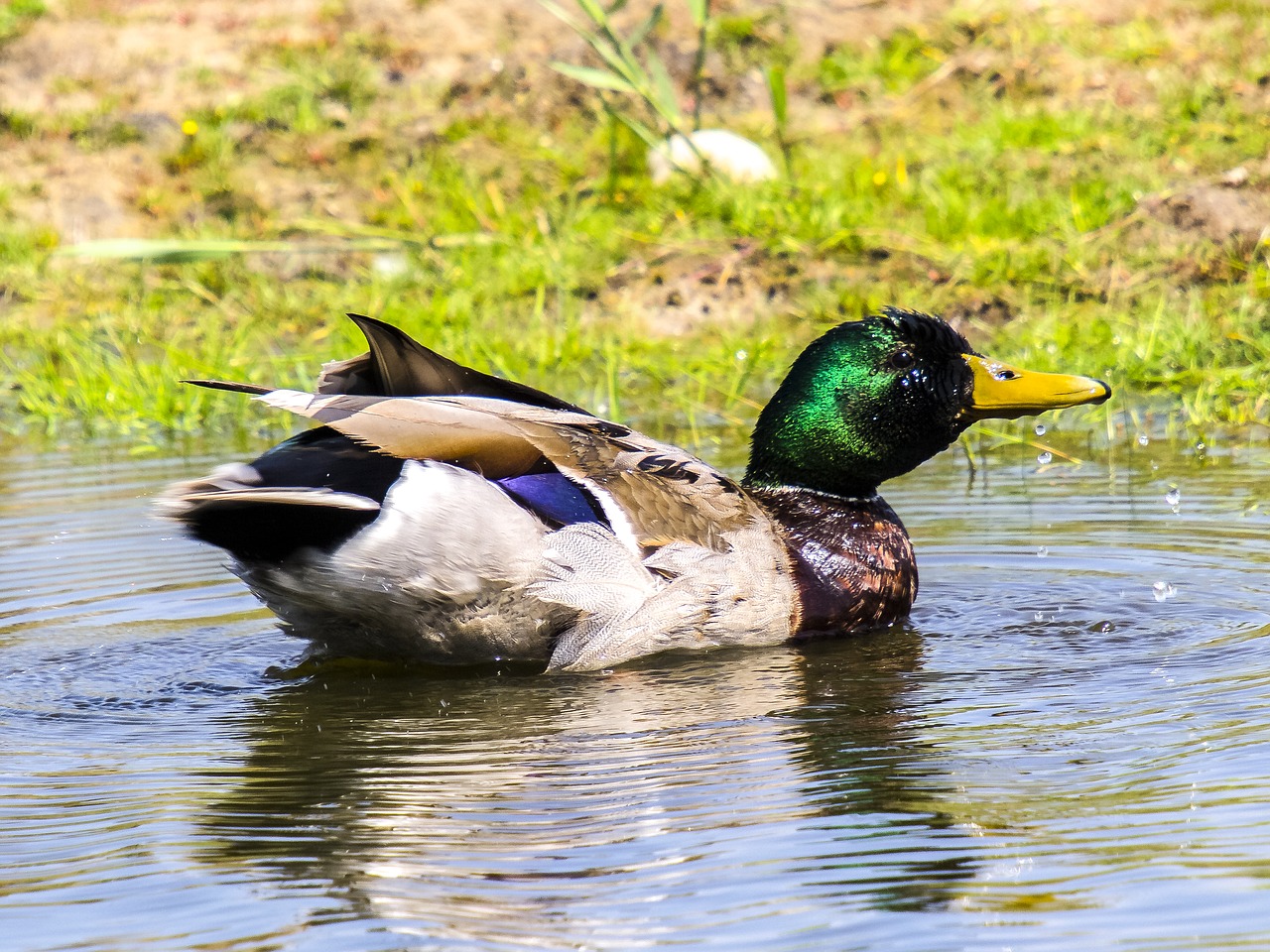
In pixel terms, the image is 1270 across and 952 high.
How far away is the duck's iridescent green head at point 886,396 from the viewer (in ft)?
15.7

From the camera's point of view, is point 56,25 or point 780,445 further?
point 56,25

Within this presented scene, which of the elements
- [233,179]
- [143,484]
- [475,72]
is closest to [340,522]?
[143,484]

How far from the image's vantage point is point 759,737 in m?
3.47

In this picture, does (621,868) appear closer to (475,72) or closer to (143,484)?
(143,484)

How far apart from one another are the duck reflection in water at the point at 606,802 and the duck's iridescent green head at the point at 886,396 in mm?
773

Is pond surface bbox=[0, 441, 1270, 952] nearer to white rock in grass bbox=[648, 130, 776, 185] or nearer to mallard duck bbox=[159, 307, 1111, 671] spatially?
mallard duck bbox=[159, 307, 1111, 671]

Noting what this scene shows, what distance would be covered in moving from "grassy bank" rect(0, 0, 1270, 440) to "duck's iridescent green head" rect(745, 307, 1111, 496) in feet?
5.35

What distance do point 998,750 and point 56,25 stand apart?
386 inches

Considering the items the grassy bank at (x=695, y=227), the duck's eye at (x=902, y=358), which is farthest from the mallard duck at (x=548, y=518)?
the grassy bank at (x=695, y=227)

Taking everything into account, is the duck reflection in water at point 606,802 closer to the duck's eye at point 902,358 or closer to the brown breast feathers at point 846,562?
the brown breast feathers at point 846,562

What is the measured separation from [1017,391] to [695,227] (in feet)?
12.9

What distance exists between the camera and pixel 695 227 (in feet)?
28.1

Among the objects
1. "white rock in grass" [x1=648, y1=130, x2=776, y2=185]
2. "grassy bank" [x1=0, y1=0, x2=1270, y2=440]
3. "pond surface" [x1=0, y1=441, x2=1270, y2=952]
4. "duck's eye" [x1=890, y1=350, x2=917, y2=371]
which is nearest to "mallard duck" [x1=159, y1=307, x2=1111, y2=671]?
"duck's eye" [x1=890, y1=350, x2=917, y2=371]

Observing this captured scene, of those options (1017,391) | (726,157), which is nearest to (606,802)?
(1017,391)
